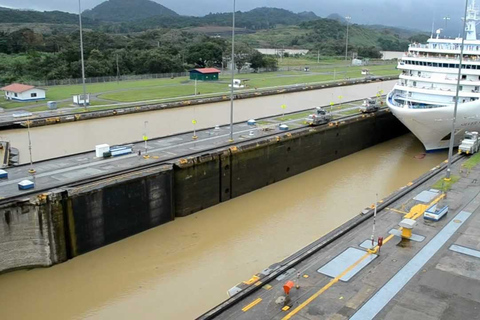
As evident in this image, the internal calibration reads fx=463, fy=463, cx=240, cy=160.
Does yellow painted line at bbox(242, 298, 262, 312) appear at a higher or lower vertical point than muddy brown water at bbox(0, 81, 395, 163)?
lower

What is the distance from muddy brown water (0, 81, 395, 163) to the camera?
35094 mm

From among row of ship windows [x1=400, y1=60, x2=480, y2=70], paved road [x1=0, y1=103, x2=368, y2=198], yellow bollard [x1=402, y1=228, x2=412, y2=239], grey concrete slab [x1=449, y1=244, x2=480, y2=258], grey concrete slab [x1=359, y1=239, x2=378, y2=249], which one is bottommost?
grey concrete slab [x1=449, y1=244, x2=480, y2=258]

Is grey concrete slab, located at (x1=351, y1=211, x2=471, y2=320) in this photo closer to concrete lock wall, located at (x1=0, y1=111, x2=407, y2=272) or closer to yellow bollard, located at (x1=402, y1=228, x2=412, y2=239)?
yellow bollard, located at (x1=402, y1=228, x2=412, y2=239)

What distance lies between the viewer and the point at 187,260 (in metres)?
19.1

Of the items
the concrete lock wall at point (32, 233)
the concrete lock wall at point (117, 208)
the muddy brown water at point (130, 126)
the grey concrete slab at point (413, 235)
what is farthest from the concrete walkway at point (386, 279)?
the muddy brown water at point (130, 126)

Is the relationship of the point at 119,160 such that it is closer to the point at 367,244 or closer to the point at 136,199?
the point at 136,199

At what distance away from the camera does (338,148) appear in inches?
1393

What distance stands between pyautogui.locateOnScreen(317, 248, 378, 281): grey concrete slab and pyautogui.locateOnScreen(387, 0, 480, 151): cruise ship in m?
18.2

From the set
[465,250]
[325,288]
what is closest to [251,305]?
[325,288]

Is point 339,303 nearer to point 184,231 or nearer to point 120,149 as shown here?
point 184,231

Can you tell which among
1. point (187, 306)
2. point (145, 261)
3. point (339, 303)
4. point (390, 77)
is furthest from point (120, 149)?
point (390, 77)

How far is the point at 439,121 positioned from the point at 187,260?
68.8 feet

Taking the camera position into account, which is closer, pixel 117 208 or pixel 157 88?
pixel 117 208

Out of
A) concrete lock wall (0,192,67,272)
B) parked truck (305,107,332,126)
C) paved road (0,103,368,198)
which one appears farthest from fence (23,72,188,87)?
concrete lock wall (0,192,67,272)
